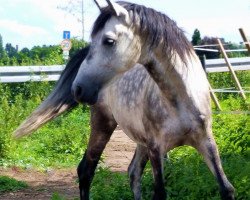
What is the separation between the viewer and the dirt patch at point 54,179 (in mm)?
7422

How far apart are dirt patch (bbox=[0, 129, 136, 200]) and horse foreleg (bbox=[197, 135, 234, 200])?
2739 mm

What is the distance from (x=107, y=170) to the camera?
23.9 ft

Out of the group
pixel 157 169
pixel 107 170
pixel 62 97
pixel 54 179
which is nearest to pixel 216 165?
pixel 157 169

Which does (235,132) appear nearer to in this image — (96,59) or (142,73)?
(142,73)

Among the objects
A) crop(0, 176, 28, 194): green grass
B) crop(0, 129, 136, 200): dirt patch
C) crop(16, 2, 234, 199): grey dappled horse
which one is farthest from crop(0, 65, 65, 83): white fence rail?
crop(16, 2, 234, 199): grey dappled horse

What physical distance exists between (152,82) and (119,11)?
91 cm

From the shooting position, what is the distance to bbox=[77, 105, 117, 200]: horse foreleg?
6371 millimetres

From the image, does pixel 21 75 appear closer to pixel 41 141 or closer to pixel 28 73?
pixel 28 73

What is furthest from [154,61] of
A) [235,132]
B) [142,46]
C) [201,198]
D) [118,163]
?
[118,163]

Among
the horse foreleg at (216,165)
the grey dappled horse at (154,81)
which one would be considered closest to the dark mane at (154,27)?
the grey dappled horse at (154,81)

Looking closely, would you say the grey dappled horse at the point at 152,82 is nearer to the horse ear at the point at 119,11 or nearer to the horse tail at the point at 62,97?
the horse ear at the point at 119,11

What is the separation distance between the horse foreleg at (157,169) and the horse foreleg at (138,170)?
4.11ft

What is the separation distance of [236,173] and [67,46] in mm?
9532

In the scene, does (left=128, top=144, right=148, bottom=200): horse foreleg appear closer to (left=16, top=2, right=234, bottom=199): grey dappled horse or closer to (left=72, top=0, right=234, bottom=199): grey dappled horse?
(left=16, top=2, right=234, bottom=199): grey dappled horse
